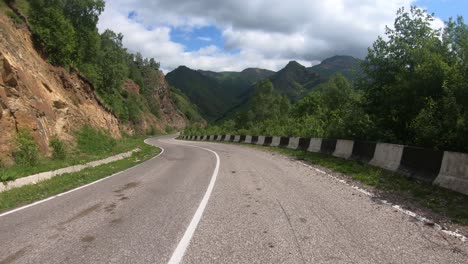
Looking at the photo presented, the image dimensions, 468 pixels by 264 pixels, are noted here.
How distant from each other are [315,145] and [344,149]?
462cm

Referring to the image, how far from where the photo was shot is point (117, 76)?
6075 centimetres

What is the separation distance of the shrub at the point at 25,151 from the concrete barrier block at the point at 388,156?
497 inches

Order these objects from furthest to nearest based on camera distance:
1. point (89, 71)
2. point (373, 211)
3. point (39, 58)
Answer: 1. point (89, 71)
2. point (39, 58)
3. point (373, 211)

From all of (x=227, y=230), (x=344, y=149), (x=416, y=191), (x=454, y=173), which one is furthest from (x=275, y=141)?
(x=227, y=230)

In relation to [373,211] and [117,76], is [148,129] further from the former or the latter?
[373,211]

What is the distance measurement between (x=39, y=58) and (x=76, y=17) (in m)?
21.1

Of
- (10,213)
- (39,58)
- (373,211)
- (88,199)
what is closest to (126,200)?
(88,199)

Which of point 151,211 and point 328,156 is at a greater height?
point 328,156

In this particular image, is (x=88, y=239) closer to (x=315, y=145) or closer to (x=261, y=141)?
(x=315, y=145)

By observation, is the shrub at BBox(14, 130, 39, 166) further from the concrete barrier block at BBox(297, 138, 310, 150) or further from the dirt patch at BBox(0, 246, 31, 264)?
the concrete barrier block at BBox(297, 138, 310, 150)

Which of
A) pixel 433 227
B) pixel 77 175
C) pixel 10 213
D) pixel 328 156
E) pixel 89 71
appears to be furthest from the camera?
pixel 89 71

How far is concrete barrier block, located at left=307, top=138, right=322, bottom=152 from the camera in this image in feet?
70.7

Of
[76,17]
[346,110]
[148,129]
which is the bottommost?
[148,129]

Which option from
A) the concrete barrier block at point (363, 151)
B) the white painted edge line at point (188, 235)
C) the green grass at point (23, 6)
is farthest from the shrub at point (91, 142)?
the white painted edge line at point (188, 235)
